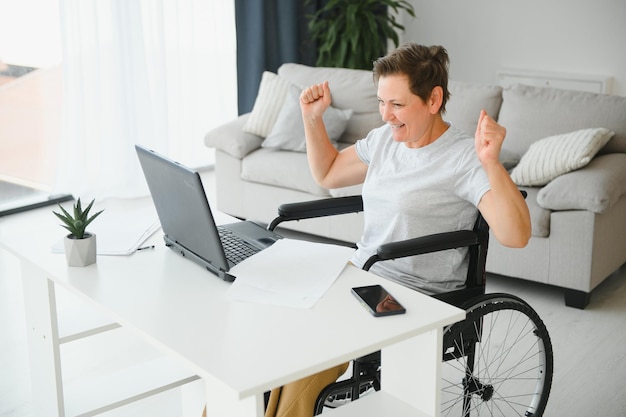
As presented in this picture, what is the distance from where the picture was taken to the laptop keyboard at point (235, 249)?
2182 millimetres

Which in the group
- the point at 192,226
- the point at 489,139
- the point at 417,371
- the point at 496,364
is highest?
the point at 489,139

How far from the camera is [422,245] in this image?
7.14ft

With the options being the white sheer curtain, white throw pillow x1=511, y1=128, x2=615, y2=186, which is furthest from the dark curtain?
white throw pillow x1=511, y1=128, x2=615, y2=186

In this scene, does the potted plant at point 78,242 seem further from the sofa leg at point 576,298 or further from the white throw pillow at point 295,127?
the white throw pillow at point 295,127

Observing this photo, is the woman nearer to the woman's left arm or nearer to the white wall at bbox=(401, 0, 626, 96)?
the woman's left arm

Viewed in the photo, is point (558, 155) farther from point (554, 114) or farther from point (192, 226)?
point (192, 226)

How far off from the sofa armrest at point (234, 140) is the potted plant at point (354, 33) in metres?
1.36

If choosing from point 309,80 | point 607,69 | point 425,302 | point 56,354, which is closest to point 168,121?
point 309,80

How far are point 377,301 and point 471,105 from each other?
7.66ft

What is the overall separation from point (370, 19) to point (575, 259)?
8.71ft

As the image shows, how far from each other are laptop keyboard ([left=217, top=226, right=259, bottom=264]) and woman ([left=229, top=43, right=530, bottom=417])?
1.11 feet

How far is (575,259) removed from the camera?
135 inches

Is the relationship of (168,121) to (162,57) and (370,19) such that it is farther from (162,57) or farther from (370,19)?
(370,19)

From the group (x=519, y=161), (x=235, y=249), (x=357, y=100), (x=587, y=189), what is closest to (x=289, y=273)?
(x=235, y=249)
